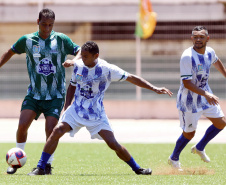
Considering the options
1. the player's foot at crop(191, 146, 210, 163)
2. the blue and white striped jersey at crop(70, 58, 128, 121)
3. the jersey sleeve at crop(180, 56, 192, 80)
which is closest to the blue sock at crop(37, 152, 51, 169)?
the blue and white striped jersey at crop(70, 58, 128, 121)

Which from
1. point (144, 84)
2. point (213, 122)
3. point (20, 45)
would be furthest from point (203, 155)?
point (20, 45)

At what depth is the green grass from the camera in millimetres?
7957

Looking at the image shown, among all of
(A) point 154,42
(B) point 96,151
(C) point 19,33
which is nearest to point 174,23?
(A) point 154,42

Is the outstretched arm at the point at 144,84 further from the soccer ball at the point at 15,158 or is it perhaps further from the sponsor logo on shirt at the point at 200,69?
the soccer ball at the point at 15,158

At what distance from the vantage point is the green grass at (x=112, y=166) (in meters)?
7.96

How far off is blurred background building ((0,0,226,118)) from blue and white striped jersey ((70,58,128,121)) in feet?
41.6

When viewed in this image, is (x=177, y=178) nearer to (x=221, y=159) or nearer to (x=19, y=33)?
(x=221, y=159)

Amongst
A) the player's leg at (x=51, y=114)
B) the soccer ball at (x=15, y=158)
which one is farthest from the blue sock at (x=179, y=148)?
the soccer ball at (x=15, y=158)

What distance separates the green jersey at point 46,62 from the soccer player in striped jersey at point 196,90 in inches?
64.4

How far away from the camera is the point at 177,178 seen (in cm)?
825

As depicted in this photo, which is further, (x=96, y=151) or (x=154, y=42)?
(x=154, y=42)

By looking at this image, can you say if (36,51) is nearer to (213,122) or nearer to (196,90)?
(196,90)

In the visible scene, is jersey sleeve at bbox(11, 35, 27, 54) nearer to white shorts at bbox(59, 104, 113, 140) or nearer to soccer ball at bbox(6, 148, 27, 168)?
white shorts at bbox(59, 104, 113, 140)

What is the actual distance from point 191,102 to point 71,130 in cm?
212
